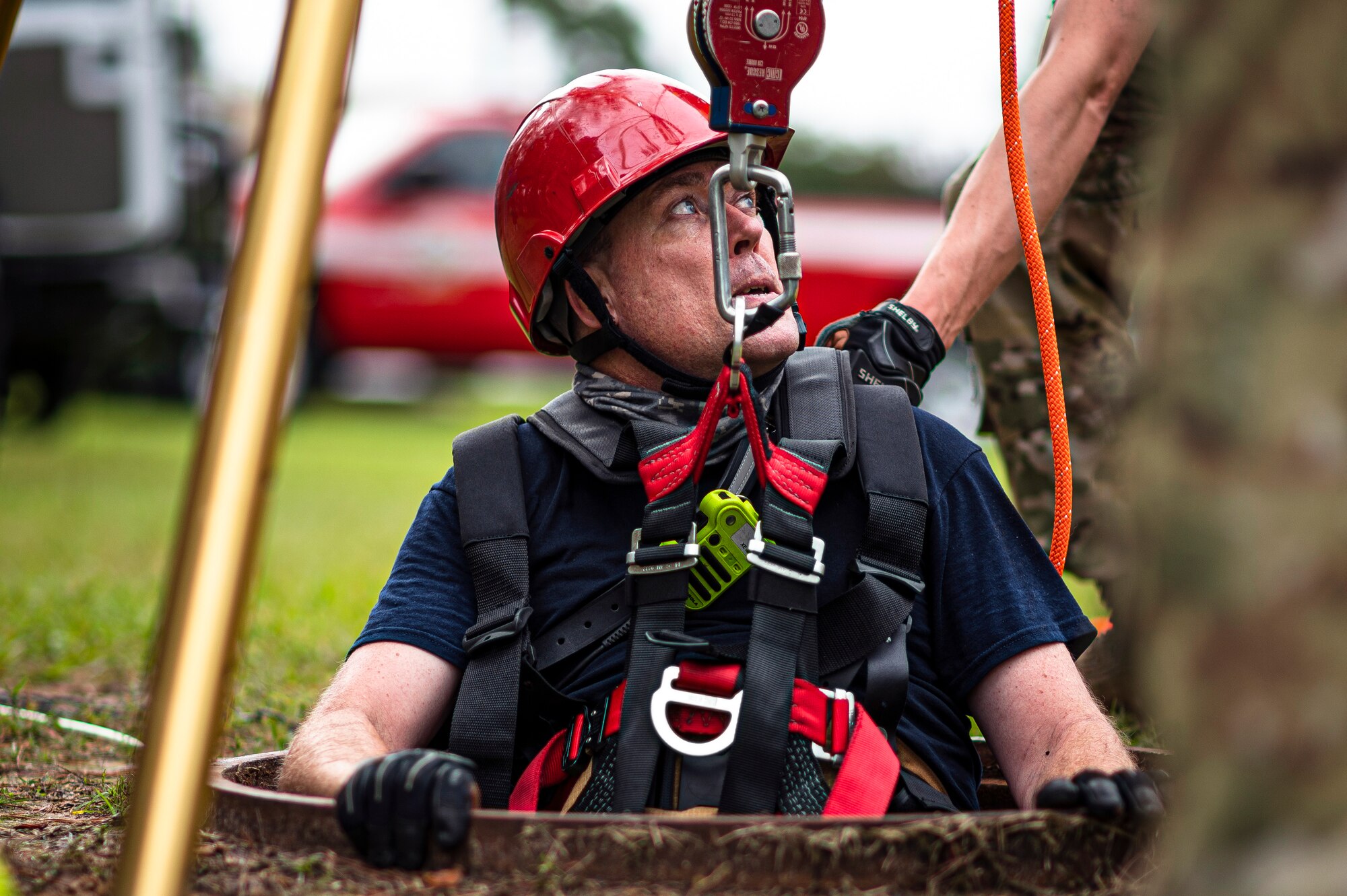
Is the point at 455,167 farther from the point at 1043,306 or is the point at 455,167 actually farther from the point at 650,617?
the point at 650,617

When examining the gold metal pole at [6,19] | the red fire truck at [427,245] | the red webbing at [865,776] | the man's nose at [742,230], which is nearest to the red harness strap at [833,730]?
the red webbing at [865,776]

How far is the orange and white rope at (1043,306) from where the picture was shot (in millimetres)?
2762

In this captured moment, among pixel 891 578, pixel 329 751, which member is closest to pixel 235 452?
pixel 329 751

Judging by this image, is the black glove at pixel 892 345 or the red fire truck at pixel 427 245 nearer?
the black glove at pixel 892 345

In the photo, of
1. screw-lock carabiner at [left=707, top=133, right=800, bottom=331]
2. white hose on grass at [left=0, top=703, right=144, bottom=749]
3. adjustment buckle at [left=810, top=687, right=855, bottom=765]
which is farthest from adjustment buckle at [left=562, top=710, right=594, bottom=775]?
white hose on grass at [left=0, top=703, right=144, bottom=749]

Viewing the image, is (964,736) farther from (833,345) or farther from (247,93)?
(247,93)

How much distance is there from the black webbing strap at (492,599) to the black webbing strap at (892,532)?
22.8 inches

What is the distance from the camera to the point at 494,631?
238cm

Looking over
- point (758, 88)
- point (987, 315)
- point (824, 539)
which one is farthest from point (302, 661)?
point (758, 88)

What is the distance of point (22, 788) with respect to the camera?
9.84 feet

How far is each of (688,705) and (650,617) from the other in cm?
17

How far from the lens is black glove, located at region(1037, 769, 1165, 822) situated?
1874 millimetres

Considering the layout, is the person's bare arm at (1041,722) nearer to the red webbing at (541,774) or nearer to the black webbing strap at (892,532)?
the black webbing strap at (892,532)

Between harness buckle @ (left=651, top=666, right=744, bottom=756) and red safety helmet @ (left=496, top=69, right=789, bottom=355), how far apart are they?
3.22 ft
